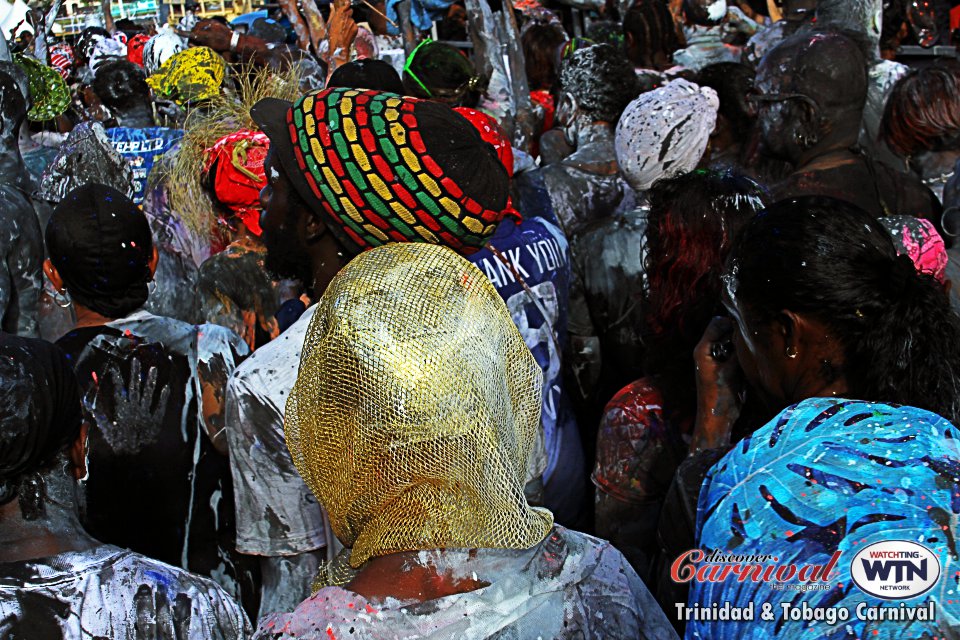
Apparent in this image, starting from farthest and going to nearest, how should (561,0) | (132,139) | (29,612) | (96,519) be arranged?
(561,0), (132,139), (96,519), (29,612)

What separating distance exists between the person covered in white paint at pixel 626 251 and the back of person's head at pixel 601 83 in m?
0.83

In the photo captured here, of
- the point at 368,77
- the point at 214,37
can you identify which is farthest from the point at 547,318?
the point at 214,37

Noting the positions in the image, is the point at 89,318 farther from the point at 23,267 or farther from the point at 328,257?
the point at 23,267

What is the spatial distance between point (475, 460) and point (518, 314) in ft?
5.06

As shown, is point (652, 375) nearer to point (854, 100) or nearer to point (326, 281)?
point (326, 281)

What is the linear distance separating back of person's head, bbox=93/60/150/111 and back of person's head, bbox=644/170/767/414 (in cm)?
510

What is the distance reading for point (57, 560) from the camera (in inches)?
70.3

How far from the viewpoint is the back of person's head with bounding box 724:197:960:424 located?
1604mm

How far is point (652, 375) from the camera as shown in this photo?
2.66 meters

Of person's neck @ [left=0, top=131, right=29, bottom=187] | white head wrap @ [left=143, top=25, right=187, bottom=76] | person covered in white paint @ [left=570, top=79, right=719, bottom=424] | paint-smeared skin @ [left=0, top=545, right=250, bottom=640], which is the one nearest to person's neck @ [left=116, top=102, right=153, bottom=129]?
person's neck @ [left=0, top=131, right=29, bottom=187]

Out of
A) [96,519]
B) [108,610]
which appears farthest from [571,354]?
[108,610]

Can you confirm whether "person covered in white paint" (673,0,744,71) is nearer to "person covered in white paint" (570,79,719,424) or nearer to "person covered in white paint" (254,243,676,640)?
"person covered in white paint" (570,79,719,424)

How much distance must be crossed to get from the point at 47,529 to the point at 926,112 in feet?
14.0

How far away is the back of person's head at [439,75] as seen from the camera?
181 inches
